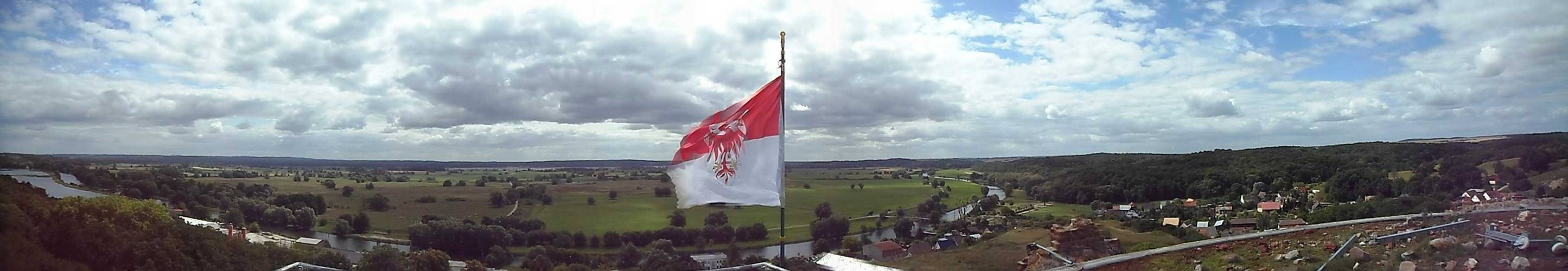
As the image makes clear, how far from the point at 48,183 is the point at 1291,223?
17.6 m

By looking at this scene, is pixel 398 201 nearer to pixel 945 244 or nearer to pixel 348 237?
pixel 348 237

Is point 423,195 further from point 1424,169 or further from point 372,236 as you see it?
point 1424,169

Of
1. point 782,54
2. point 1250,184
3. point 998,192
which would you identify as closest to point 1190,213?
point 1250,184

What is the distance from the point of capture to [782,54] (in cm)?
448

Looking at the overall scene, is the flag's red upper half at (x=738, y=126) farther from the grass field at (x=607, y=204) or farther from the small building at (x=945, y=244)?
the grass field at (x=607, y=204)

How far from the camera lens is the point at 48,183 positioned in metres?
12.2

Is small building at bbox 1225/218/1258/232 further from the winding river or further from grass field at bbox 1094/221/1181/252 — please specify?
the winding river

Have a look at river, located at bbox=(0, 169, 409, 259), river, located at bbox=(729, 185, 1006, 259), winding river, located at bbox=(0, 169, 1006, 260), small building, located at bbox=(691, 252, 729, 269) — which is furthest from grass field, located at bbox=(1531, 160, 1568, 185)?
river, located at bbox=(0, 169, 409, 259)

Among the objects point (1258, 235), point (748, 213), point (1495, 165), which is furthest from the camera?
point (748, 213)

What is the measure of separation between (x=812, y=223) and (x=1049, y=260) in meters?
13.3

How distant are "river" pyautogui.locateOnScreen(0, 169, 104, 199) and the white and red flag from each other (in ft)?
35.2

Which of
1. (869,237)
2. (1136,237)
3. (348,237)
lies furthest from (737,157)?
(348,237)

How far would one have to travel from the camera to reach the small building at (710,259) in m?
15.7

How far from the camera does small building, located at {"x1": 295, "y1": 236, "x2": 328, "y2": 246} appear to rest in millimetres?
17964
